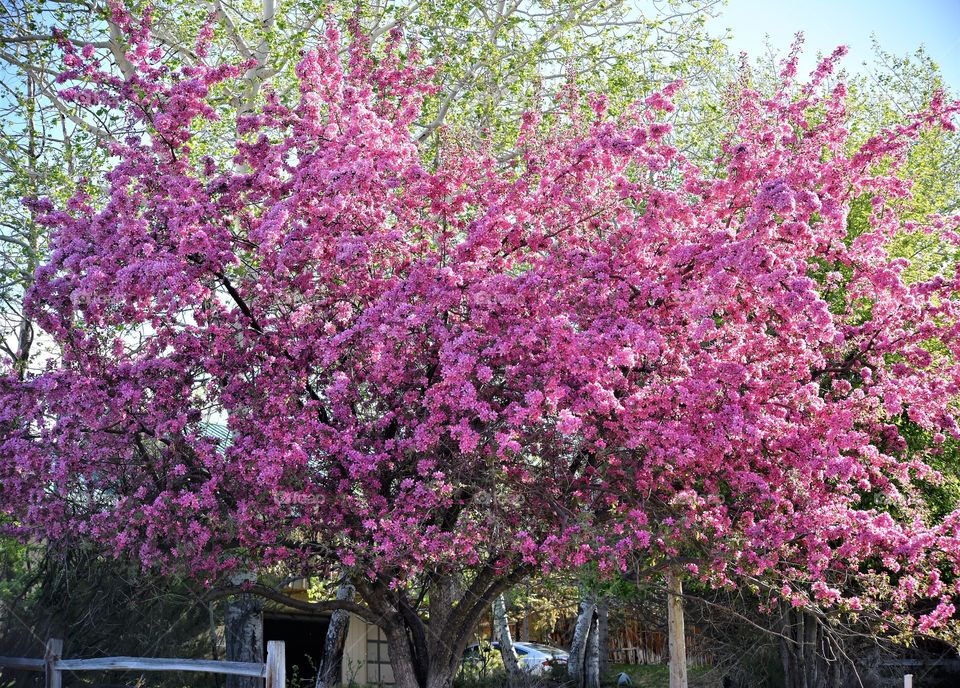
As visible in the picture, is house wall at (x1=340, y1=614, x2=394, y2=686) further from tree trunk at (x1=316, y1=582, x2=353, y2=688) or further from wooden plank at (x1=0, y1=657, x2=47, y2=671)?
wooden plank at (x1=0, y1=657, x2=47, y2=671)

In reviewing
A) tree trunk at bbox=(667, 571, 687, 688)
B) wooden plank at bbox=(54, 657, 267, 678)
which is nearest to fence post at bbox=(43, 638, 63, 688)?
wooden plank at bbox=(54, 657, 267, 678)

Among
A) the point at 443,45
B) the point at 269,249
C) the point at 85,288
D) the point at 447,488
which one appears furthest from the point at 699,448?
the point at 443,45

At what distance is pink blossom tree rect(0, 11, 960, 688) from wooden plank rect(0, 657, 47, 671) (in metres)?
1.13

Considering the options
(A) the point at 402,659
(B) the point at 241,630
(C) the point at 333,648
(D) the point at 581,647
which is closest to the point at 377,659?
(D) the point at 581,647

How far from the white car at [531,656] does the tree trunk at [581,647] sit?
0.40 metres

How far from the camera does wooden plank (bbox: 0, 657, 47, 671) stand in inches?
332

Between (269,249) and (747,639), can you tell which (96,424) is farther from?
(747,639)

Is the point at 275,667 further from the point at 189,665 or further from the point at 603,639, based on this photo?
the point at 603,639

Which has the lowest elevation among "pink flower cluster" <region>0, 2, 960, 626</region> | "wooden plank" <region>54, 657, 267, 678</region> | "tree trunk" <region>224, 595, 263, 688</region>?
"wooden plank" <region>54, 657, 267, 678</region>

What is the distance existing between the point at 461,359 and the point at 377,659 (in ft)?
40.0

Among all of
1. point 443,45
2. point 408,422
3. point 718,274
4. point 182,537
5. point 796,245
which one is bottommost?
point 182,537

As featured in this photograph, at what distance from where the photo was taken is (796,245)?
8.16 meters

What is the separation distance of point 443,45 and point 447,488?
8693mm

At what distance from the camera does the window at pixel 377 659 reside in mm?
17656
